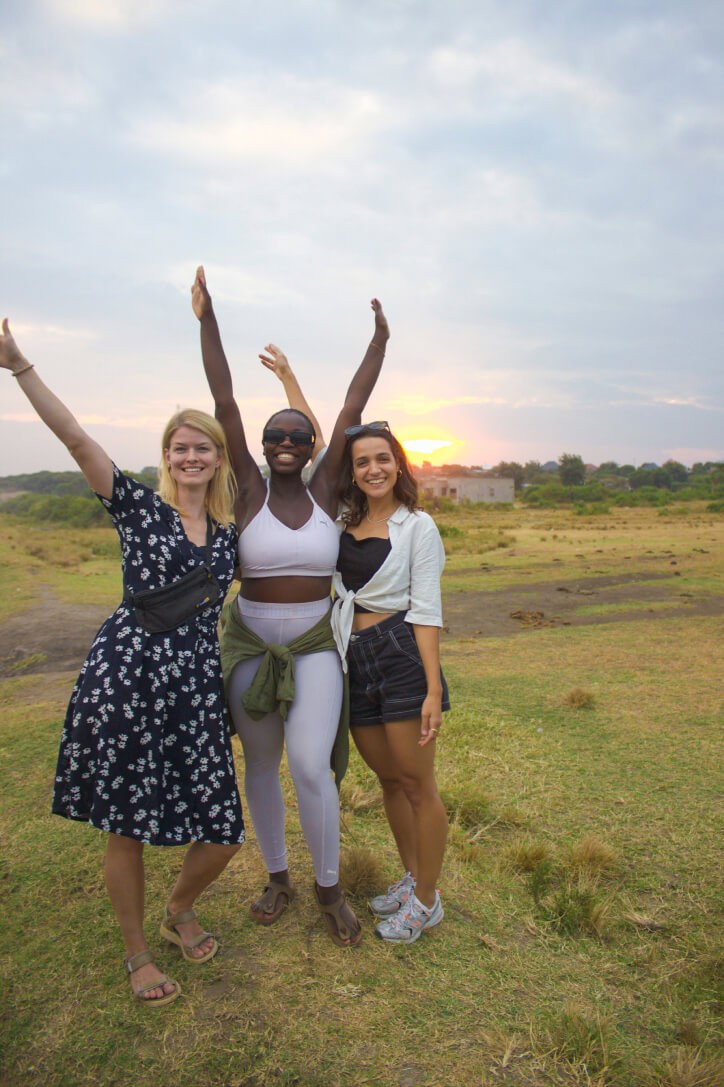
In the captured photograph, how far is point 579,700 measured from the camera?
5.61 metres

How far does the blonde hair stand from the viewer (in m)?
2.58

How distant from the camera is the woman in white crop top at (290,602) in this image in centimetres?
263

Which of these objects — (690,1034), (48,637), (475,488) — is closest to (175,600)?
(690,1034)

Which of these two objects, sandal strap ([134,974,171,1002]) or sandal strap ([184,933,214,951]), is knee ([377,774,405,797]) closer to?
sandal strap ([184,933,214,951])

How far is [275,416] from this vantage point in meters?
2.78

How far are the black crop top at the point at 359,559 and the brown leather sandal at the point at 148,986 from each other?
1412 mm

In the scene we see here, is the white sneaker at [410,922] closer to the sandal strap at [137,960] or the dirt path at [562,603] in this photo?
the sandal strap at [137,960]

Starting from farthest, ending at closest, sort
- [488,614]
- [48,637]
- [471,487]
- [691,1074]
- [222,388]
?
[471,487]
[488,614]
[48,637]
[222,388]
[691,1074]

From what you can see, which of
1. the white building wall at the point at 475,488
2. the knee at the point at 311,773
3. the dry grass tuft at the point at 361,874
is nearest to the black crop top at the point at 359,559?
the knee at the point at 311,773

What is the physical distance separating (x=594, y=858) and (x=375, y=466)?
2.03 m

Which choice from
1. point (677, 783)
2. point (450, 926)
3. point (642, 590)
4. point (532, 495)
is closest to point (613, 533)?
point (642, 590)

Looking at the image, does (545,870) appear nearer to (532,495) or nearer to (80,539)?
(80,539)

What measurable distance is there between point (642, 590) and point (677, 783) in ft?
27.2

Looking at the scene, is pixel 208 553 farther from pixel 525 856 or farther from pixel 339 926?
pixel 525 856
